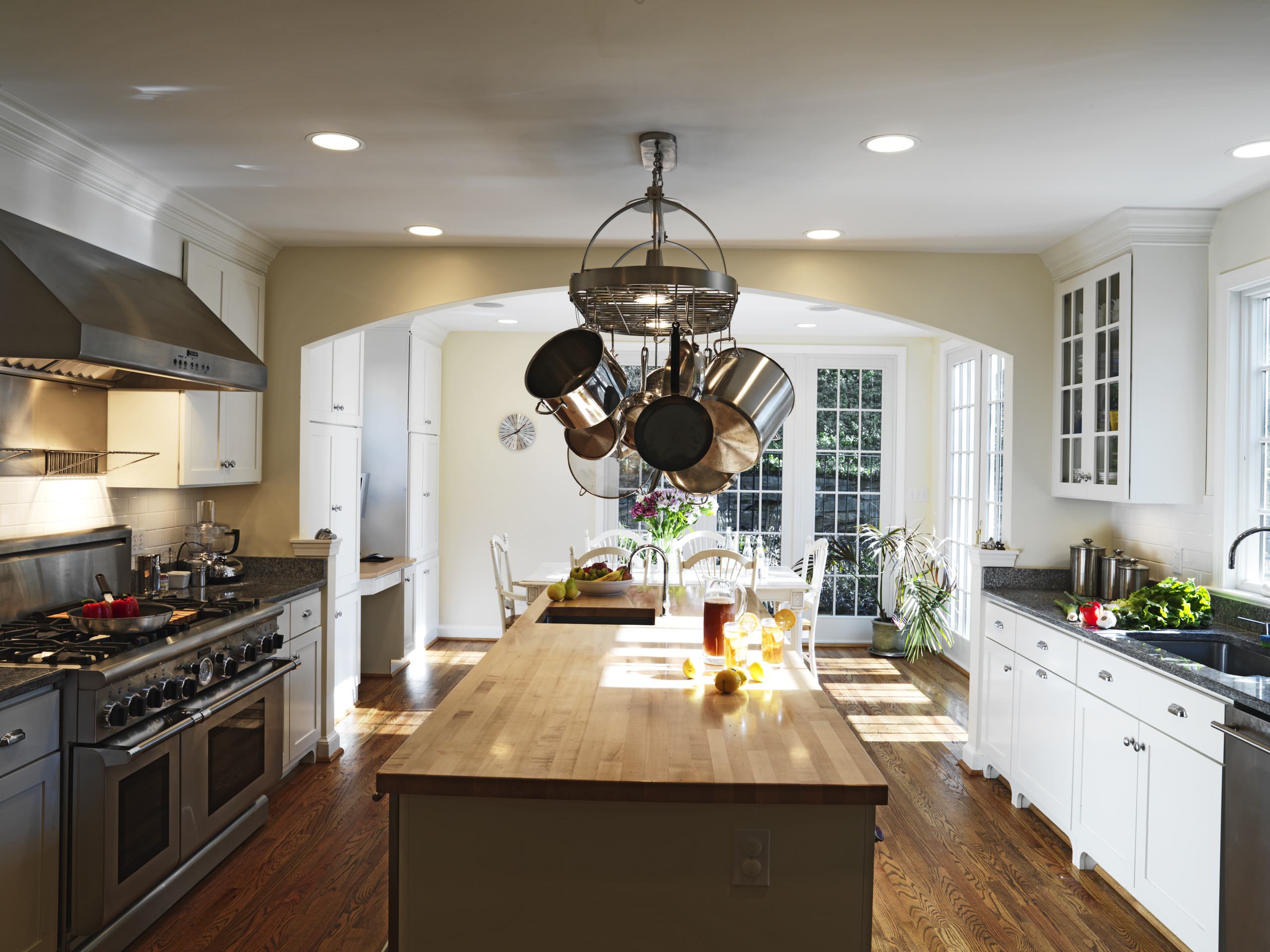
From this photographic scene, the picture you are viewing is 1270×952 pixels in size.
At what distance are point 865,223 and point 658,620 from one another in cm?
187

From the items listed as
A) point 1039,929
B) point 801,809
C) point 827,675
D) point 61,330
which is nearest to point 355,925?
point 801,809

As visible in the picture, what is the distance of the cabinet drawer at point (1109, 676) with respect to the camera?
9.58 ft

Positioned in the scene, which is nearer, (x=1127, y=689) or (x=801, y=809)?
(x=801, y=809)

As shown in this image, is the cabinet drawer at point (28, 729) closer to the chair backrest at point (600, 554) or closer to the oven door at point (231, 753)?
the oven door at point (231, 753)

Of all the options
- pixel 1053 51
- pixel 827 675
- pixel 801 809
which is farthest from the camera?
pixel 827 675

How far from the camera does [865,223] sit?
148 inches

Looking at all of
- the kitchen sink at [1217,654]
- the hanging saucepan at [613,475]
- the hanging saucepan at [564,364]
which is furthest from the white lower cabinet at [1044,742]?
the hanging saucepan at [564,364]

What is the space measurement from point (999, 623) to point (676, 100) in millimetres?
2835

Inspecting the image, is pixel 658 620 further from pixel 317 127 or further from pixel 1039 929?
pixel 317 127

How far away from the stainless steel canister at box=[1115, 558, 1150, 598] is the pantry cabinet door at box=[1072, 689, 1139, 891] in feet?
2.01

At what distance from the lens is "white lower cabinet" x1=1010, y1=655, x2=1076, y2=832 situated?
11.1ft

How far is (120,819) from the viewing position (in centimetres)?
255

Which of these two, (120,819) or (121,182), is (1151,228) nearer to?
(121,182)

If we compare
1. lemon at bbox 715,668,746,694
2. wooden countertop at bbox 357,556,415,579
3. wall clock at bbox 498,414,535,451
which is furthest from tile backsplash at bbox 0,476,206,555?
wall clock at bbox 498,414,535,451
